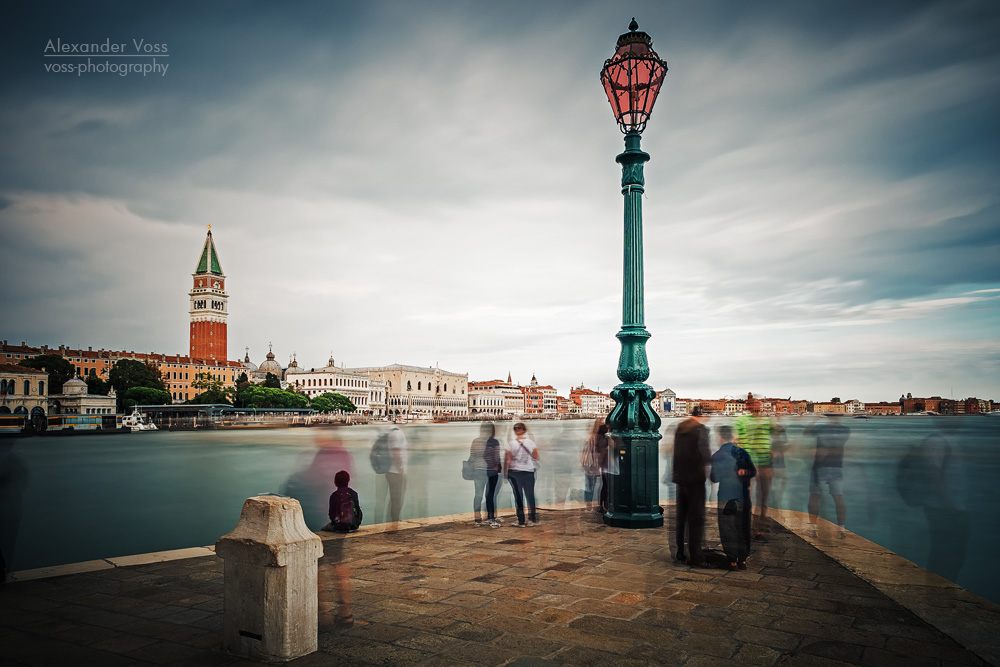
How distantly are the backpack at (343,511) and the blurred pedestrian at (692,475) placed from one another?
12.8 feet

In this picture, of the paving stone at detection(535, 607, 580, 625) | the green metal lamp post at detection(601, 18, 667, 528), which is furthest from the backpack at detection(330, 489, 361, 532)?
the paving stone at detection(535, 607, 580, 625)

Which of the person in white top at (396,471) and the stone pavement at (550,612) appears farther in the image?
the person in white top at (396,471)

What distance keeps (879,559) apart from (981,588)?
215 inches

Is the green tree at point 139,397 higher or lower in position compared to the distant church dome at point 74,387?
lower

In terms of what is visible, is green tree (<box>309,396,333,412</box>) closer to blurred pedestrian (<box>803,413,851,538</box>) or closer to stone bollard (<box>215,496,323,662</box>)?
blurred pedestrian (<box>803,413,851,538</box>)

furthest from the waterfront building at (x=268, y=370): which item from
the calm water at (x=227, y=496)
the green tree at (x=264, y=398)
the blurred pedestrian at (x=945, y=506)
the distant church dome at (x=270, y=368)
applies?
the blurred pedestrian at (x=945, y=506)

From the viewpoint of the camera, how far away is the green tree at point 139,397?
9025 centimetres

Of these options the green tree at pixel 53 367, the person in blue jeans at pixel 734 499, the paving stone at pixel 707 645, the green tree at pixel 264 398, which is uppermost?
the green tree at pixel 53 367

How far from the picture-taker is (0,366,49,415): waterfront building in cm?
7238

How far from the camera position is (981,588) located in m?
10.2

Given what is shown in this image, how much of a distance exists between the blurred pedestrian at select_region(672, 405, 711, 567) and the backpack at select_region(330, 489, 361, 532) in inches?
154

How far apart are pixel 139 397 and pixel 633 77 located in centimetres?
9866

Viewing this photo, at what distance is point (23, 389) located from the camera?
76.2 metres

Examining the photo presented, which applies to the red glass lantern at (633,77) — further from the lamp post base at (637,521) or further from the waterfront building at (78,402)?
the waterfront building at (78,402)
